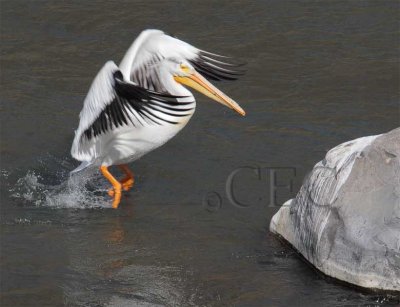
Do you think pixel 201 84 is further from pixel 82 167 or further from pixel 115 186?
pixel 82 167

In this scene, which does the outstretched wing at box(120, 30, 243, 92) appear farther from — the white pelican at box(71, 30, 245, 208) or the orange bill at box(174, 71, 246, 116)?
the orange bill at box(174, 71, 246, 116)

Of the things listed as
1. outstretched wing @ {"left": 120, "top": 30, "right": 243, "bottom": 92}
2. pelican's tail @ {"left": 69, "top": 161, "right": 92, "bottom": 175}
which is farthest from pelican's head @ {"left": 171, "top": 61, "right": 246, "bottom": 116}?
pelican's tail @ {"left": 69, "top": 161, "right": 92, "bottom": 175}

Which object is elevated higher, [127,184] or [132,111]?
[132,111]

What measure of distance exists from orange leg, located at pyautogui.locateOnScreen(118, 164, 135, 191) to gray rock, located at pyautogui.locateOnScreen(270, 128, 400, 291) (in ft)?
6.30

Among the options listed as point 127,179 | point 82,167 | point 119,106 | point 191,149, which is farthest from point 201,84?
point 82,167

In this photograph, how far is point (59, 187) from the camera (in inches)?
300

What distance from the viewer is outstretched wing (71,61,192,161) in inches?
271

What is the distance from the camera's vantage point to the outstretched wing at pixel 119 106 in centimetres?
688

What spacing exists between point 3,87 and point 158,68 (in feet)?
7.74

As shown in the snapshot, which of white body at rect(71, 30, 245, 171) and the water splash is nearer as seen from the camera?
white body at rect(71, 30, 245, 171)

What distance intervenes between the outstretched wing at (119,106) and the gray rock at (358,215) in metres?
1.46

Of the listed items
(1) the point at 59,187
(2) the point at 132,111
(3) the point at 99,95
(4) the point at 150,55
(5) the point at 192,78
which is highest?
(4) the point at 150,55

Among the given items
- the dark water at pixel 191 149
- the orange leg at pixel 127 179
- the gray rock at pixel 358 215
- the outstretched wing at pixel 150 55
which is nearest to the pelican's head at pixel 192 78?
the outstretched wing at pixel 150 55

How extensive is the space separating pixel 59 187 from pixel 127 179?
544 millimetres
